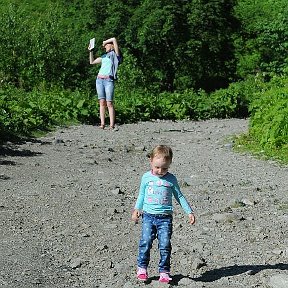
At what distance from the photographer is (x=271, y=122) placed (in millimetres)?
11398

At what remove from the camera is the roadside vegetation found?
63.8 ft

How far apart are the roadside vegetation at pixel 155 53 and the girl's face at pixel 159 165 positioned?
35.2 feet

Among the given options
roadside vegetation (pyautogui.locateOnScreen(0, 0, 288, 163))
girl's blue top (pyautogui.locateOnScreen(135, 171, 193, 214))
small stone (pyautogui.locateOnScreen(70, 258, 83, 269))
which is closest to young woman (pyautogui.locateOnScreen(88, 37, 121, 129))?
roadside vegetation (pyautogui.locateOnScreen(0, 0, 288, 163))

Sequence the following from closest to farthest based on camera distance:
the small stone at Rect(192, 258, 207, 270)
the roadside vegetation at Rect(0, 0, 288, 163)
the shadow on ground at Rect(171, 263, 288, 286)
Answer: the shadow on ground at Rect(171, 263, 288, 286)
the small stone at Rect(192, 258, 207, 270)
the roadside vegetation at Rect(0, 0, 288, 163)

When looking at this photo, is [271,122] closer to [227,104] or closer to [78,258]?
[78,258]

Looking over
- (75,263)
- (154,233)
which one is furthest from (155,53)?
(154,233)

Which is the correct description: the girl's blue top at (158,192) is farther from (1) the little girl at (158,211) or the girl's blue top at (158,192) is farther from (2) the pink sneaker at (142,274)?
(2) the pink sneaker at (142,274)

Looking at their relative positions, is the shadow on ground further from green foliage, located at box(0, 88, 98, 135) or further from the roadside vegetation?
the roadside vegetation

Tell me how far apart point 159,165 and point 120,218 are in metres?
1.96

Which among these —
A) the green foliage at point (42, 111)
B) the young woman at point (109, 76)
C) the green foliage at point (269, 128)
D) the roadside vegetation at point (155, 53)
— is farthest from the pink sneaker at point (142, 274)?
the roadside vegetation at point (155, 53)

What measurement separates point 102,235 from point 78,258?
72 cm

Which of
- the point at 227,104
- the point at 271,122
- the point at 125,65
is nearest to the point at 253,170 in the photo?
the point at 271,122

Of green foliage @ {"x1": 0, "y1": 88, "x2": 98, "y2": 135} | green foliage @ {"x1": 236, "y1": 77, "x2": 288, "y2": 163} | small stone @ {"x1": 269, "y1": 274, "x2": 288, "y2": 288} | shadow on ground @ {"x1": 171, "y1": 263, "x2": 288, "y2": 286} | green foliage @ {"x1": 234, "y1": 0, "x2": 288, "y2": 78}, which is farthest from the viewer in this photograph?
green foliage @ {"x1": 234, "y1": 0, "x2": 288, "y2": 78}

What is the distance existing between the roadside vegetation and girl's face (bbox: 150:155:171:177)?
10717 mm
